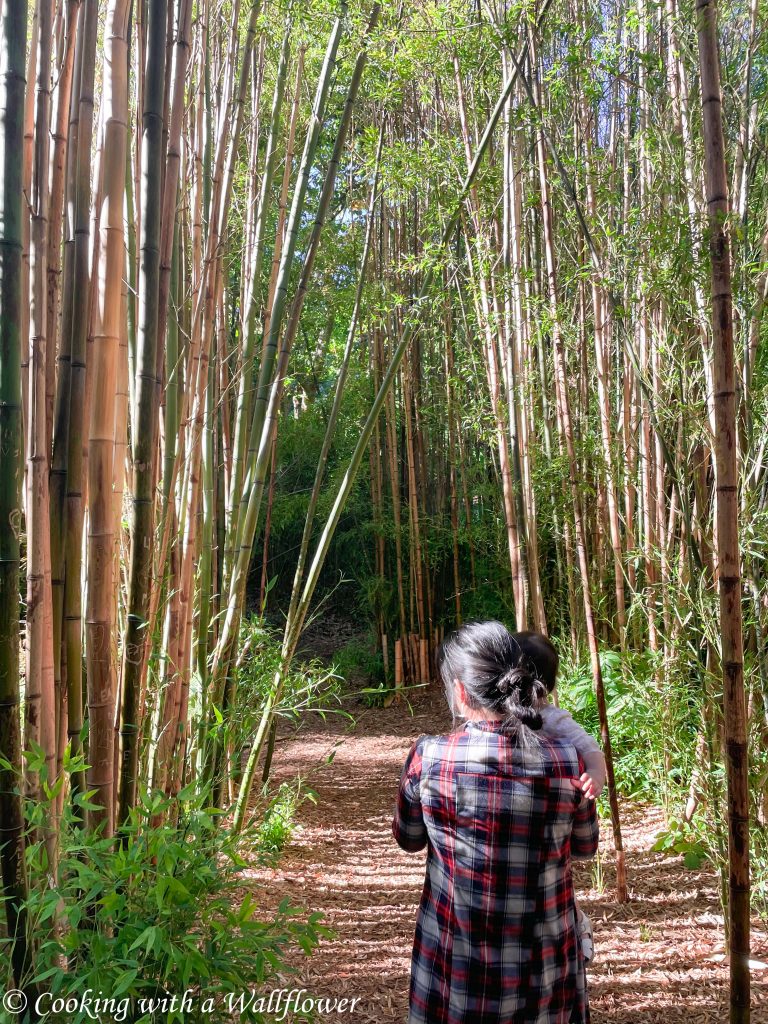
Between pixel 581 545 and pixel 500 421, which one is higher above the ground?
pixel 500 421

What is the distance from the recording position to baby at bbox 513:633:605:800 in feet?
3.71

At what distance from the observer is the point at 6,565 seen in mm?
1007

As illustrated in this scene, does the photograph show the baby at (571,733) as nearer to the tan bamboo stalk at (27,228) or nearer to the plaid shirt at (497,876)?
the plaid shirt at (497,876)

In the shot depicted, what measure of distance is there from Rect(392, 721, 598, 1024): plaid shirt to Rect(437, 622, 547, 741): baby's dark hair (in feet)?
0.09

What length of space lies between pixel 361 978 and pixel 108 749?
1.25 m

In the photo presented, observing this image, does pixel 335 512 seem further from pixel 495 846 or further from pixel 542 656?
pixel 495 846

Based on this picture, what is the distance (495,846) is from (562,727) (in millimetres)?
352

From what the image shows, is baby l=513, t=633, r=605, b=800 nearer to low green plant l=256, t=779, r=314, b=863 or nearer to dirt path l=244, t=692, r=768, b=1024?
dirt path l=244, t=692, r=768, b=1024

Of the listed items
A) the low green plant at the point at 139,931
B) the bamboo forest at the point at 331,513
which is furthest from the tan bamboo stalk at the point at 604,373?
the low green plant at the point at 139,931

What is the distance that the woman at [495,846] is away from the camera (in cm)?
102

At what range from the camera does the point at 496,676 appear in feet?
3.49

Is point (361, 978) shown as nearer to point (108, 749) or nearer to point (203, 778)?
point (203, 778)

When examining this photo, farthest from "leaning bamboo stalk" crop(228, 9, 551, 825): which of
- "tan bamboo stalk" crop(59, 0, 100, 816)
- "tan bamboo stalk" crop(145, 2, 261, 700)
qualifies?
"tan bamboo stalk" crop(59, 0, 100, 816)

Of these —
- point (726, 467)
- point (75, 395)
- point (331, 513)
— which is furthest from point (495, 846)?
point (331, 513)
